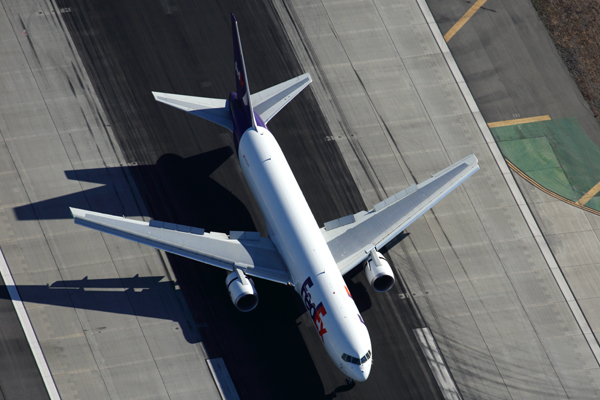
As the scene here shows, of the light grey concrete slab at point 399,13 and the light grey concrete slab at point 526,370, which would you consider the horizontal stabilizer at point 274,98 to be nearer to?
the light grey concrete slab at point 399,13

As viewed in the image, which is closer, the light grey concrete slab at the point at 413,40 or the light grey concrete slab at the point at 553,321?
the light grey concrete slab at the point at 553,321

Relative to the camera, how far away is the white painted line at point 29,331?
39.1 m

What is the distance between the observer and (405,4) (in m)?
60.3

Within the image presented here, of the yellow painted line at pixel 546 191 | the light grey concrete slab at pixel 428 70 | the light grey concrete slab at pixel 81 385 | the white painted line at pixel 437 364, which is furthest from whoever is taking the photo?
the light grey concrete slab at pixel 428 70

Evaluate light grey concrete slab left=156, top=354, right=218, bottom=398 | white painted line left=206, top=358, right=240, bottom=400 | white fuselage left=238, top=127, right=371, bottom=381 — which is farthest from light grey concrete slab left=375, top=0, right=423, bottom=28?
light grey concrete slab left=156, top=354, right=218, bottom=398

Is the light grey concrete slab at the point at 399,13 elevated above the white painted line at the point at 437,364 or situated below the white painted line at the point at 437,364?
above

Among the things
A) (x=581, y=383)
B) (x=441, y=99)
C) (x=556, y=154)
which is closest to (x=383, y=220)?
(x=441, y=99)

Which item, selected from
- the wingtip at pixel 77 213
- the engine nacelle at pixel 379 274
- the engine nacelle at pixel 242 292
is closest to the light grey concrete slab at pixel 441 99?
the engine nacelle at pixel 379 274

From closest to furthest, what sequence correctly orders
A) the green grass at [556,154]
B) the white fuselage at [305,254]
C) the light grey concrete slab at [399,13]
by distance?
the white fuselage at [305,254]
the green grass at [556,154]
the light grey concrete slab at [399,13]

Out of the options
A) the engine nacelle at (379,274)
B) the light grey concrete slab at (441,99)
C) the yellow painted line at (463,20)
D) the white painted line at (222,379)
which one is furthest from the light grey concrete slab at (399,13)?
the white painted line at (222,379)

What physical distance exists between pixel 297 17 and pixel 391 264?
2695cm

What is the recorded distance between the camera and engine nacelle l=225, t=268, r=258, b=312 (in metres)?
39.7

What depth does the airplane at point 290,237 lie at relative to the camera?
122 ft

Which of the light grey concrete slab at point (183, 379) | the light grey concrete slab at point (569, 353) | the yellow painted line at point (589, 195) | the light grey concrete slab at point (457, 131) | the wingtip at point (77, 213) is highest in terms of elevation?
the wingtip at point (77, 213)
